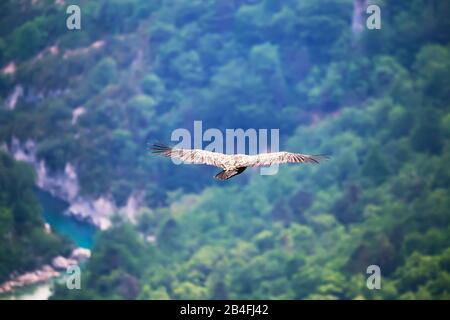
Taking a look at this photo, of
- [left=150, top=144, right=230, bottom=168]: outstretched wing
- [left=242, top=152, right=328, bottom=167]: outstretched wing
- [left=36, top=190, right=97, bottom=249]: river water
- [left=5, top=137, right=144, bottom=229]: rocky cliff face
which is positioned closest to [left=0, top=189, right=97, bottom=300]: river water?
[left=36, top=190, right=97, bottom=249]: river water

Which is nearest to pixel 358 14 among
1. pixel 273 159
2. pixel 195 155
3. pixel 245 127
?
pixel 245 127

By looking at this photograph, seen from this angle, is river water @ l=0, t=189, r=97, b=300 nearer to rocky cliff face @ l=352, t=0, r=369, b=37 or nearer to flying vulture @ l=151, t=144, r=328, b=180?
rocky cliff face @ l=352, t=0, r=369, b=37

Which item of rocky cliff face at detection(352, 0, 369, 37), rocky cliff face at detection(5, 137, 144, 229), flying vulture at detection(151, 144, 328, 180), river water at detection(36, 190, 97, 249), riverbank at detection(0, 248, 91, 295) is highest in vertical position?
rocky cliff face at detection(352, 0, 369, 37)

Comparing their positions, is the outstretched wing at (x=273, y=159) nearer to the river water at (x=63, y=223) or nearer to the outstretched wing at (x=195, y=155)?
the outstretched wing at (x=195, y=155)

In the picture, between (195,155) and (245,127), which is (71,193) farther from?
(195,155)

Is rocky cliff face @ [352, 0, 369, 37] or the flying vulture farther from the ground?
rocky cliff face @ [352, 0, 369, 37]
